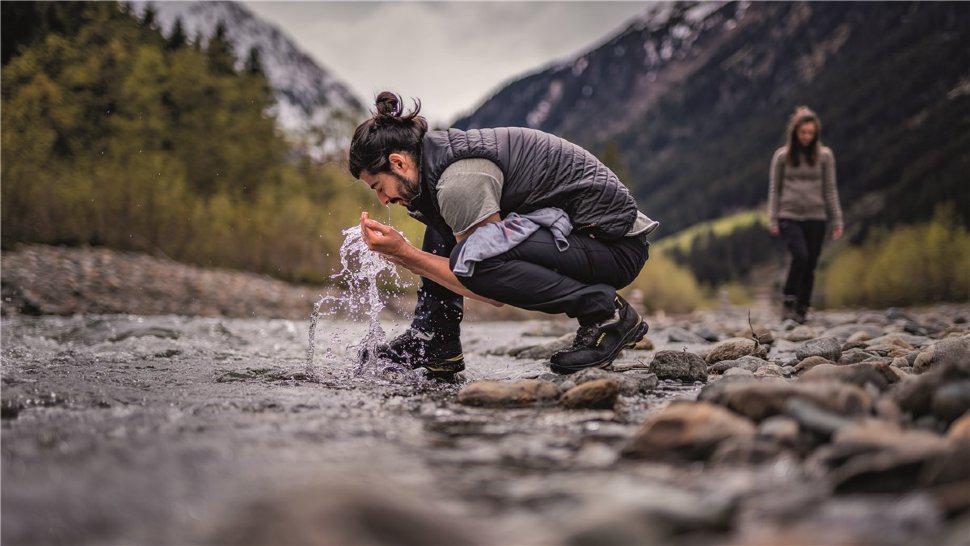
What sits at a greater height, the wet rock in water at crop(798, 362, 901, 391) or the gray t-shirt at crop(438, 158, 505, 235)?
the gray t-shirt at crop(438, 158, 505, 235)

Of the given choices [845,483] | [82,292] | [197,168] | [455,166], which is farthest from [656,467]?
[197,168]

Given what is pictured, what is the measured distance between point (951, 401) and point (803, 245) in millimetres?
5415

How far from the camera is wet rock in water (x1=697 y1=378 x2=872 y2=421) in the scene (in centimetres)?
169

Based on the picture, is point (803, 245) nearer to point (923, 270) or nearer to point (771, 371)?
point (771, 371)

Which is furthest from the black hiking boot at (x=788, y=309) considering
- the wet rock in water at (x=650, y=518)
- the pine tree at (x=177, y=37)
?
the pine tree at (x=177, y=37)

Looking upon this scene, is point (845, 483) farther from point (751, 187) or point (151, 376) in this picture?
point (751, 187)

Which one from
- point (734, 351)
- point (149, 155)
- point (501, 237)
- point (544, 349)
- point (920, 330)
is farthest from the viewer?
point (149, 155)

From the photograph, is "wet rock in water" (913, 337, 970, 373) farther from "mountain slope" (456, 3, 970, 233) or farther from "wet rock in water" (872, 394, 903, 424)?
"mountain slope" (456, 3, 970, 233)

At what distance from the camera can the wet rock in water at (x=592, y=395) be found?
96.7 inches

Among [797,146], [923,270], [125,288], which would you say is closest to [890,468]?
[797,146]

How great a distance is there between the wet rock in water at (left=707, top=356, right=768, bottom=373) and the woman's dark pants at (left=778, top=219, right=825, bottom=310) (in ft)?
10.9

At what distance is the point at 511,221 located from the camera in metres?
3.10

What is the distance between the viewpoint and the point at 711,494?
1280 mm

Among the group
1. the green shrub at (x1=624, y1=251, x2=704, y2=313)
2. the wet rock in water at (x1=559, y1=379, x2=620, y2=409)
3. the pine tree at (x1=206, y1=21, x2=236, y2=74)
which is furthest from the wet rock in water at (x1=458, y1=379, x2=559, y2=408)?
the pine tree at (x1=206, y1=21, x2=236, y2=74)
